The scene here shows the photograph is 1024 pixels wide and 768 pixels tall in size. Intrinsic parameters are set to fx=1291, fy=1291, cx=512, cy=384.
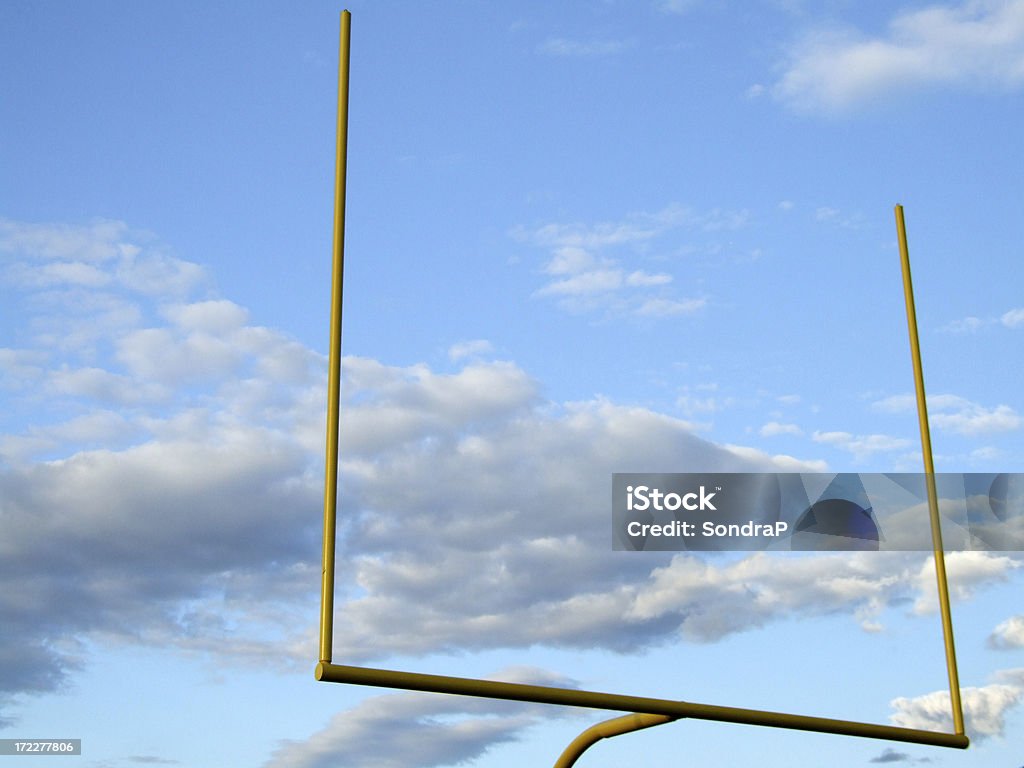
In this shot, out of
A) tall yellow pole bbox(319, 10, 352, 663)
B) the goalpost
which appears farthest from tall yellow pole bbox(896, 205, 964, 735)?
tall yellow pole bbox(319, 10, 352, 663)

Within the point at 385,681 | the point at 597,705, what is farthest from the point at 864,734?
the point at 385,681

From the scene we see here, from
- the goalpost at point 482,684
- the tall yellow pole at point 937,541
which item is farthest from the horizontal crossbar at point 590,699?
the tall yellow pole at point 937,541

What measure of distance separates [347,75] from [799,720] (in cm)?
408

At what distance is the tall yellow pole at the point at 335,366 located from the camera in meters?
5.53

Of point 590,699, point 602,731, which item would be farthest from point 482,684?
point 602,731

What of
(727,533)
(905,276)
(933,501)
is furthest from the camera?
(727,533)

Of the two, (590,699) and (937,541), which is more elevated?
(937,541)

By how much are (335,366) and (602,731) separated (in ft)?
7.58

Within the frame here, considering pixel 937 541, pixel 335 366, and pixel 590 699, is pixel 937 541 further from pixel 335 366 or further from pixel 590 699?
pixel 335 366

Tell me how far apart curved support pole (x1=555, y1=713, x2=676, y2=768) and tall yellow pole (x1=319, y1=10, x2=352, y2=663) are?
5.51 feet

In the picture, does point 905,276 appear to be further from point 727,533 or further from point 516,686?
point 516,686

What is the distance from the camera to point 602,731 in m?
6.52

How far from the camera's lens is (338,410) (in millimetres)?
5793

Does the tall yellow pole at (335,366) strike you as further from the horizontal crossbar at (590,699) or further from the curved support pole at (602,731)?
the curved support pole at (602,731)
